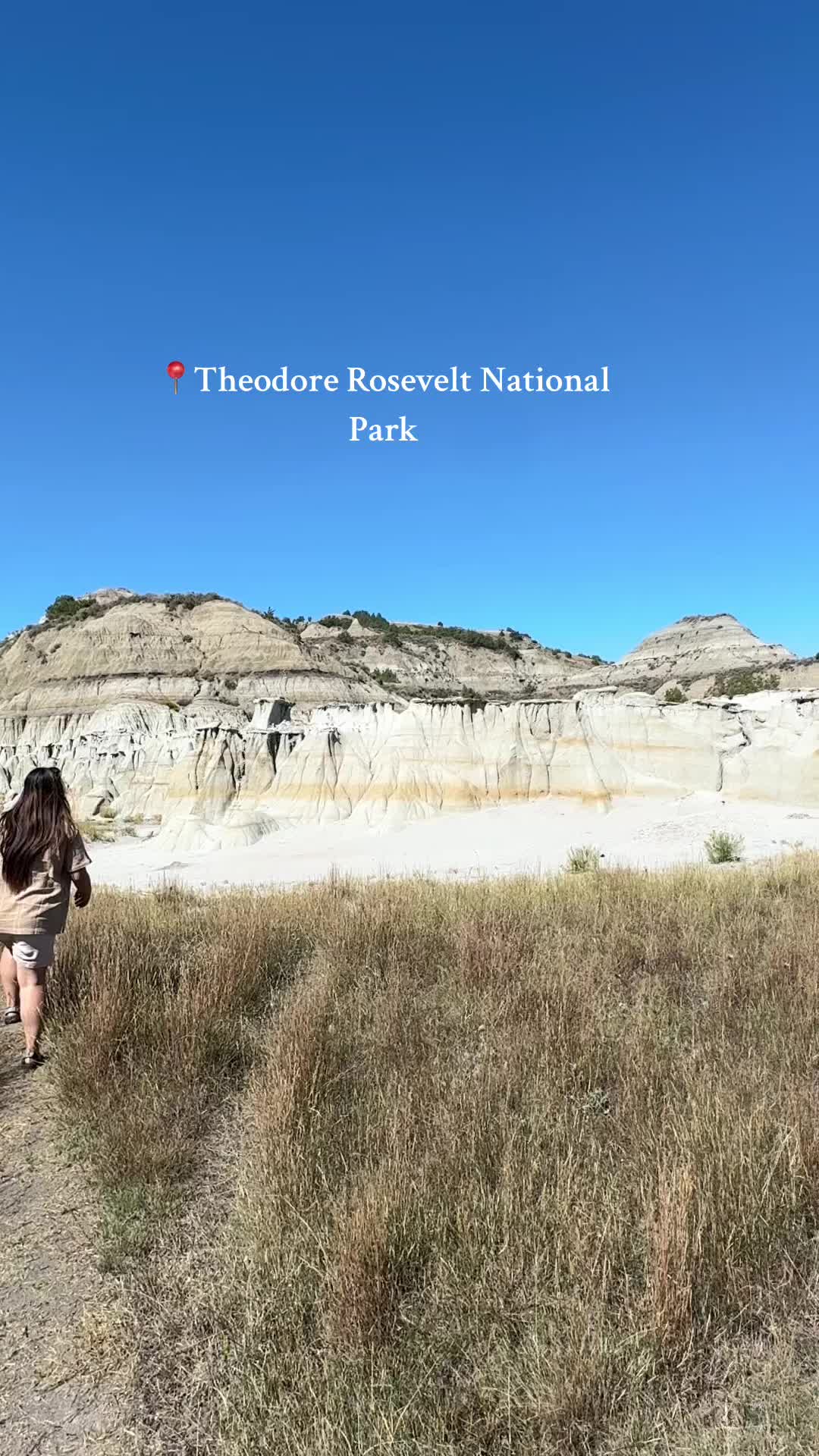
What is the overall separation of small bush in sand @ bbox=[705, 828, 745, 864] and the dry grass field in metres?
9.94

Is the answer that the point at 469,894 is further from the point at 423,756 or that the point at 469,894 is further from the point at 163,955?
the point at 423,756

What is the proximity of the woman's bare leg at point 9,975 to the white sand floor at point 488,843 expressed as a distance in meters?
11.1

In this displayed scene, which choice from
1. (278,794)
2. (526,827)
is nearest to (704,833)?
(526,827)

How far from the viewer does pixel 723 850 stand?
15.1m

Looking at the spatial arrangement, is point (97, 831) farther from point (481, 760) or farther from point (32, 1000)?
point (32, 1000)

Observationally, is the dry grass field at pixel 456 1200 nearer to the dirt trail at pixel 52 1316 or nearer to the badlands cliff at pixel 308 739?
the dirt trail at pixel 52 1316

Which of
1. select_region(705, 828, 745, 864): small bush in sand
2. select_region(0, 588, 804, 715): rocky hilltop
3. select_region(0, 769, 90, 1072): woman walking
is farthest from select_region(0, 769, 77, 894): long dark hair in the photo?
select_region(0, 588, 804, 715): rocky hilltop

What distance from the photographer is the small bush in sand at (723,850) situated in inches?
587

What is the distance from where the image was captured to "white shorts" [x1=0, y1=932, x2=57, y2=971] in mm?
4637

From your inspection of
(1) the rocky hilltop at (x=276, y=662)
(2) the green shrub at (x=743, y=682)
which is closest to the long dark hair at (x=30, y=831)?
(2) the green shrub at (x=743, y=682)

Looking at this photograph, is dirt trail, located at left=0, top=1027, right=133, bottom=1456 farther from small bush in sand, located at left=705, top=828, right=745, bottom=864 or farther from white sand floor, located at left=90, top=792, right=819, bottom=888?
small bush in sand, located at left=705, top=828, right=745, bottom=864

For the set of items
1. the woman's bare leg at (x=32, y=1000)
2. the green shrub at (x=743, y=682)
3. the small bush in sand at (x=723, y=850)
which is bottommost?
the small bush in sand at (x=723, y=850)

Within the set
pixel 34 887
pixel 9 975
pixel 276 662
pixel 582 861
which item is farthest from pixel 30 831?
pixel 276 662

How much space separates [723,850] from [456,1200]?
13.7m
